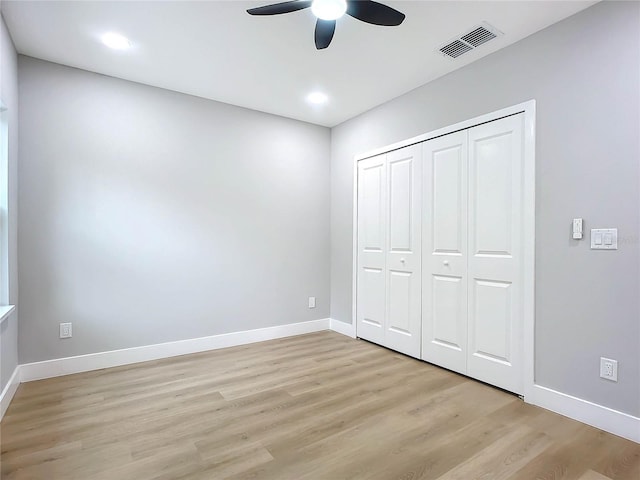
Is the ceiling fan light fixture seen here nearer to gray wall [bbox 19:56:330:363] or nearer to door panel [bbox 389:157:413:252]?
door panel [bbox 389:157:413:252]

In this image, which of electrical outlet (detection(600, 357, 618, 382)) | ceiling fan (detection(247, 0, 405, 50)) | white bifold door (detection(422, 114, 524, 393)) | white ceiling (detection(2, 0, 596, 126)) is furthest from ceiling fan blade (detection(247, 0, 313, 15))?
electrical outlet (detection(600, 357, 618, 382))

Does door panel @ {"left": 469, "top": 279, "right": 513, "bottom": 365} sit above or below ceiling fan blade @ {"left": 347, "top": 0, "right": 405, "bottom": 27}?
below

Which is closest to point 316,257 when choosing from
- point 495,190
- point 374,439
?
point 495,190

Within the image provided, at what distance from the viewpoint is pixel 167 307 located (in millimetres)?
3412

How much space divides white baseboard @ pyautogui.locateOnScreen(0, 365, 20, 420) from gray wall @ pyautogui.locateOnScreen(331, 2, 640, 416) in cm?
361

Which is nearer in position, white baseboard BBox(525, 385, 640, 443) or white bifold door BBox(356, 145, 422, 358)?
white baseboard BBox(525, 385, 640, 443)

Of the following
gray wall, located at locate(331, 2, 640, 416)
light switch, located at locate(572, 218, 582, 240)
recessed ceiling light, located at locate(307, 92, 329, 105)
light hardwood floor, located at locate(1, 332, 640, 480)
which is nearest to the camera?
light hardwood floor, located at locate(1, 332, 640, 480)

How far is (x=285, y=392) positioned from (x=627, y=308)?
2.29 m

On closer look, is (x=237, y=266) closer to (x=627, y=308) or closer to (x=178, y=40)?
(x=178, y=40)

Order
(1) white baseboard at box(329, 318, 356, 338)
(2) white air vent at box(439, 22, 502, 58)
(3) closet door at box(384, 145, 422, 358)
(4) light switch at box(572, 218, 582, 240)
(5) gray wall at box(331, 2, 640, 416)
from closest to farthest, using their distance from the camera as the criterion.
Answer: (5) gray wall at box(331, 2, 640, 416) < (4) light switch at box(572, 218, 582, 240) < (2) white air vent at box(439, 22, 502, 58) < (3) closet door at box(384, 145, 422, 358) < (1) white baseboard at box(329, 318, 356, 338)

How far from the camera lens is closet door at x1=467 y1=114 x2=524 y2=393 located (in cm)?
255

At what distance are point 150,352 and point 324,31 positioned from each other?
10.3 feet

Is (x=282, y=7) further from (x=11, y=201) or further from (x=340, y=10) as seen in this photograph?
(x=11, y=201)

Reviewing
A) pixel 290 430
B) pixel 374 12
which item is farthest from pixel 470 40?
pixel 290 430
